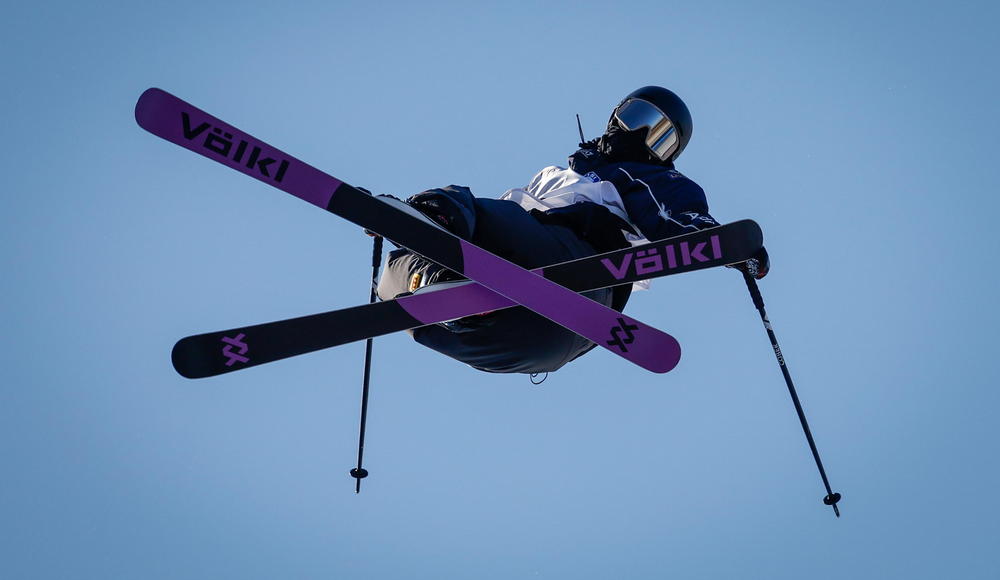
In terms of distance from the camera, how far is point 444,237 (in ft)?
13.8

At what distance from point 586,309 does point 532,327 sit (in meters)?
0.35

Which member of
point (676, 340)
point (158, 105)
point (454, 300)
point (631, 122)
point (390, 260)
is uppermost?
point (631, 122)

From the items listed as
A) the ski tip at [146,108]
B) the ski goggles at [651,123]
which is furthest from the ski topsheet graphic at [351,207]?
the ski goggles at [651,123]

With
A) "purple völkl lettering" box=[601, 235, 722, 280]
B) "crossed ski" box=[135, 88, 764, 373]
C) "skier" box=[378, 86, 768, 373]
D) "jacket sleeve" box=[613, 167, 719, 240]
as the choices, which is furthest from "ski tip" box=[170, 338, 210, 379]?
"jacket sleeve" box=[613, 167, 719, 240]

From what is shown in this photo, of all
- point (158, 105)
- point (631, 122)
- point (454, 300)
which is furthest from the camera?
point (631, 122)

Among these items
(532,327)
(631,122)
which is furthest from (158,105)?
(631,122)

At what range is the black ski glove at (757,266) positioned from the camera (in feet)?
16.8

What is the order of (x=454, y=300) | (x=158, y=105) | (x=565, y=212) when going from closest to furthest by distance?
(x=158, y=105) → (x=454, y=300) → (x=565, y=212)

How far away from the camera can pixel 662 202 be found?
5.16 m

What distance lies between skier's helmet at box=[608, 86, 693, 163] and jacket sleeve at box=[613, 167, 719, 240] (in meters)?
0.57

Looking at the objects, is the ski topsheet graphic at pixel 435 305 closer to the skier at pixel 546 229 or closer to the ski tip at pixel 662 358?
the skier at pixel 546 229

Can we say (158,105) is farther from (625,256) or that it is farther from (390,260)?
(625,256)

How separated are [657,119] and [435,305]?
2.41 metres

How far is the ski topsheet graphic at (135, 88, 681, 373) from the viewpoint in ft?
13.5
